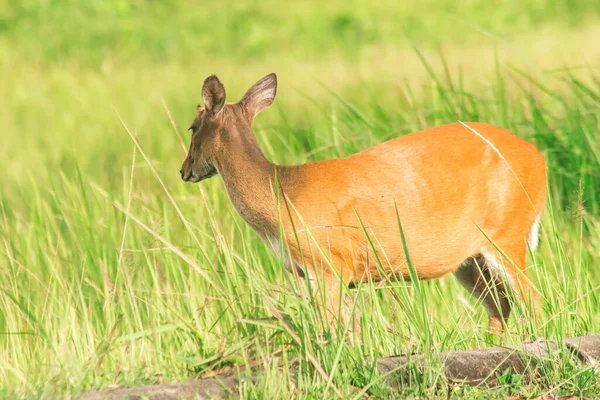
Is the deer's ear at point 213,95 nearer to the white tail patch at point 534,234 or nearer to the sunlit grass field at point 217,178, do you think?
the sunlit grass field at point 217,178

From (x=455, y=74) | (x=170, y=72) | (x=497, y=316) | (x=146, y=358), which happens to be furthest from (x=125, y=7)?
(x=146, y=358)

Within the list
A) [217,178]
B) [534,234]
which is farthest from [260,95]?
[217,178]

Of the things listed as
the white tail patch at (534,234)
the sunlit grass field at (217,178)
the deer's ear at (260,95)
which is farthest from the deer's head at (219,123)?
the white tail patch at (534,234)

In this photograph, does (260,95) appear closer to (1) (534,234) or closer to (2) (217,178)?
(1) (534,234)

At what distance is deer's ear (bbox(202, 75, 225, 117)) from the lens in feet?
14.6

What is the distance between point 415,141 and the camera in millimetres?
4871

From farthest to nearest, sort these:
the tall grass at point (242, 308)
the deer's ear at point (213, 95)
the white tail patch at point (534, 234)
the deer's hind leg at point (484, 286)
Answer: the deer's hind leg at point (484, 286), the white tail patch at point (534, 234), the deer's ear at point (213, 95), the tall grass at point (242, 308)

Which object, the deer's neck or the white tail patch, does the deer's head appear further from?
the white tail patch

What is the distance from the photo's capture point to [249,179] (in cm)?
461

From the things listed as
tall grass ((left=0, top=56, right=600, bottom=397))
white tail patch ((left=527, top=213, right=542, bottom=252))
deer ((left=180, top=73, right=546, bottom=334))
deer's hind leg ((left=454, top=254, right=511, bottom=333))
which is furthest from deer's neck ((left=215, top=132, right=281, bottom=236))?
white tail patch ((left=527, top=213, right=542, bottom=252))

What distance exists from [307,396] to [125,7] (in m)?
17.0

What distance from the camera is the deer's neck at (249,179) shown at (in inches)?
181

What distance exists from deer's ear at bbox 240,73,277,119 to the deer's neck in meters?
0.13

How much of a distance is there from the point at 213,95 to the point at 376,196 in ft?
2.71
